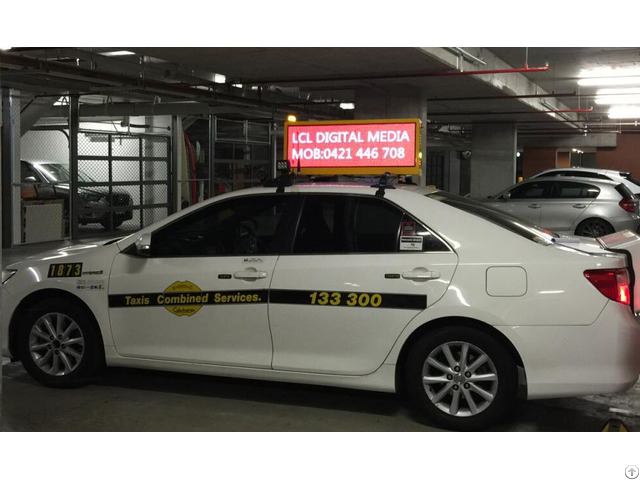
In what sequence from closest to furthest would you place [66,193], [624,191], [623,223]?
[623,223] < [624,191] < [66,193]

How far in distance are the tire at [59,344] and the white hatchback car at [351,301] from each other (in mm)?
10

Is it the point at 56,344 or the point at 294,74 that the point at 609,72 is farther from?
the point at 56,344

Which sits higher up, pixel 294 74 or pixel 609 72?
pixel 609 72

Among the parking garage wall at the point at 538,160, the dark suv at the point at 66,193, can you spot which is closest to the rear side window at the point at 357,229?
the dark suv at the point at 66,193

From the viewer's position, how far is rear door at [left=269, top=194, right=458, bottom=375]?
4629 millimetres

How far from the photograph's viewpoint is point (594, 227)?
1569 cm

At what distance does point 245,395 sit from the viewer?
535 cm

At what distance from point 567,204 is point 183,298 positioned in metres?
12.3

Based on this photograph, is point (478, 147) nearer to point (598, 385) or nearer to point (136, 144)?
point (136, 144)

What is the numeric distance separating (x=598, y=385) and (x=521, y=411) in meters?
0.81

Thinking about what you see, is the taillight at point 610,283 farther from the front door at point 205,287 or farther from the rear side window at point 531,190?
the rear side window at point 531,190

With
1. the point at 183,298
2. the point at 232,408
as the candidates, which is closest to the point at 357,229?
the point at 183,298

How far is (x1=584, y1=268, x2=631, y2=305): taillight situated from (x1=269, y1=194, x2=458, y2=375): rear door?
2.60 feet

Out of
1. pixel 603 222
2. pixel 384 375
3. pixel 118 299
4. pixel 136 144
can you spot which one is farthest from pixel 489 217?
pixel 136 144
